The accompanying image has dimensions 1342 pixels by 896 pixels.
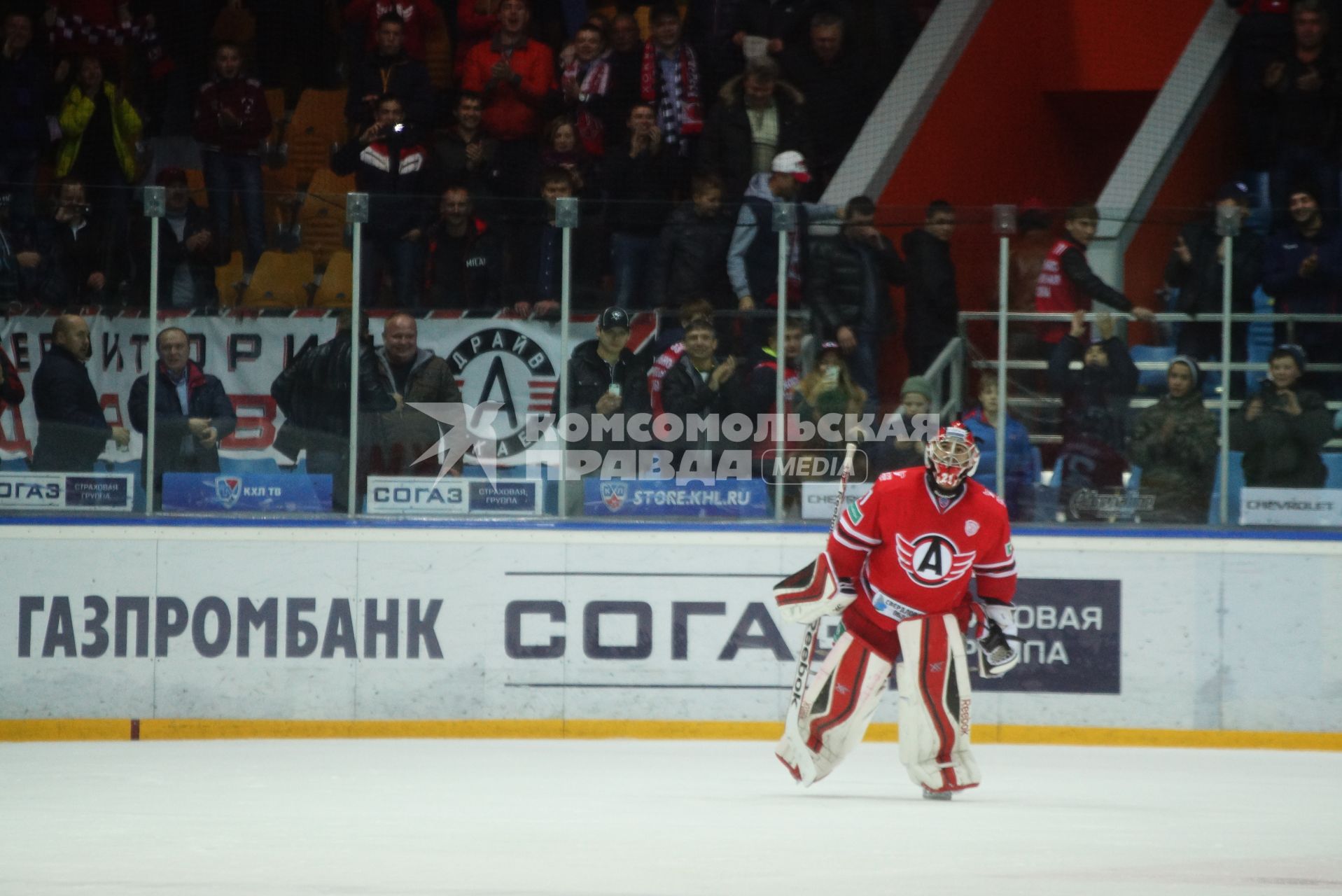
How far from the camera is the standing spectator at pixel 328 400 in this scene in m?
8.73

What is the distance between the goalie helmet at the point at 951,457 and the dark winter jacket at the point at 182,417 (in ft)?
11.1

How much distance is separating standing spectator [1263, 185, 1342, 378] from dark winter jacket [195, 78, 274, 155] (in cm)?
545

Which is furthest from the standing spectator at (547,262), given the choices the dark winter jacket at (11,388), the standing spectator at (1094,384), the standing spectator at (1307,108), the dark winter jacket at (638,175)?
the standing spectator at (1307,108)

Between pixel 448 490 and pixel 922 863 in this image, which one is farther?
pixel 448 490

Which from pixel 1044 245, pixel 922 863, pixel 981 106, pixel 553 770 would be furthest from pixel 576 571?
pixel 981 106

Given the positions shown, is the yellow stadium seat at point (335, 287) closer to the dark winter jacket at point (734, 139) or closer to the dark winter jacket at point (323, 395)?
the dark winter jacket at point (323, 395)

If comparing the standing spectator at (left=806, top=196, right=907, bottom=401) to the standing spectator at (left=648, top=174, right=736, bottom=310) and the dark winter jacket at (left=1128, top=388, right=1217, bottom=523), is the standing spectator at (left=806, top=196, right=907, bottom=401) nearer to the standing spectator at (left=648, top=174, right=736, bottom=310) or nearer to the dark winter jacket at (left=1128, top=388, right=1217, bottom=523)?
the standing spectator at (left=648, top=174, right=736, bottom=310)

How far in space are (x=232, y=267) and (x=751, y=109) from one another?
3090mm

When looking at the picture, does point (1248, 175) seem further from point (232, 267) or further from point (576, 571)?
point (232, 267)

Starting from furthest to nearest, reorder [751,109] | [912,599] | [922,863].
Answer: [751,109] < [912,599] < [922,863]

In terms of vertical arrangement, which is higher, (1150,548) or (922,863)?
(1150,548)

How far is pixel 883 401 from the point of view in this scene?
8820mm

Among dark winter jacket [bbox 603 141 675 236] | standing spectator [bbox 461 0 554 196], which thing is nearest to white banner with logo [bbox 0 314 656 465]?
dark winter jacket [bbox 603 141 675 236]

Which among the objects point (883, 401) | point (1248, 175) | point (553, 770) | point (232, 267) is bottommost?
point (553, 770)
